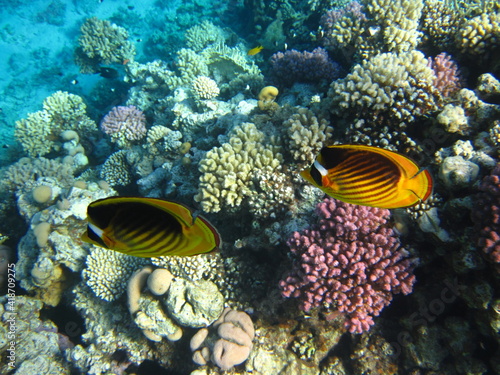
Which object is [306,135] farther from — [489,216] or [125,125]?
[125,125]

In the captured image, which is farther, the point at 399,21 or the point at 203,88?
the point at 203,88

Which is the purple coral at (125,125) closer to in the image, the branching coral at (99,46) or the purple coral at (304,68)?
the purple coral at (304,68)

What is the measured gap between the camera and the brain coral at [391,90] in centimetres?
348

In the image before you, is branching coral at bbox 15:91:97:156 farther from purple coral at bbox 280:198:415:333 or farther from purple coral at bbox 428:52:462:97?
purple coral at bbox 428:52:462:97

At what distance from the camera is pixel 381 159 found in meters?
1.38

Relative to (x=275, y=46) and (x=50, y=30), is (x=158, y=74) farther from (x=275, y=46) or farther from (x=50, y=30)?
(x=50, y=30)

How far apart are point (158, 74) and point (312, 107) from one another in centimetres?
608

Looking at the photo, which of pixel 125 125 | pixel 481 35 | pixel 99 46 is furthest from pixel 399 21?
pixel 99 46

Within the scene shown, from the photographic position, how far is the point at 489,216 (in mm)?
2406

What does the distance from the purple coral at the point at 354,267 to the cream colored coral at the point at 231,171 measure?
1.34 m

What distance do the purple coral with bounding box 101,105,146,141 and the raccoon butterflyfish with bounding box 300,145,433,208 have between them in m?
6.97

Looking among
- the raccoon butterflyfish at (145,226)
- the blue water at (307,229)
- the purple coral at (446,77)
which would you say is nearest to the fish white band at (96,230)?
the raccoon butterflyfish at (145,226)

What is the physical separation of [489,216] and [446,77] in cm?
256

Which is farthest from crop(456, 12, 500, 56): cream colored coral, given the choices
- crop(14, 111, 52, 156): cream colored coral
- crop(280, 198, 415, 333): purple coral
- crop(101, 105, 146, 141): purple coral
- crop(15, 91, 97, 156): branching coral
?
crop(14, 111, 52, 156): cream colored coral
